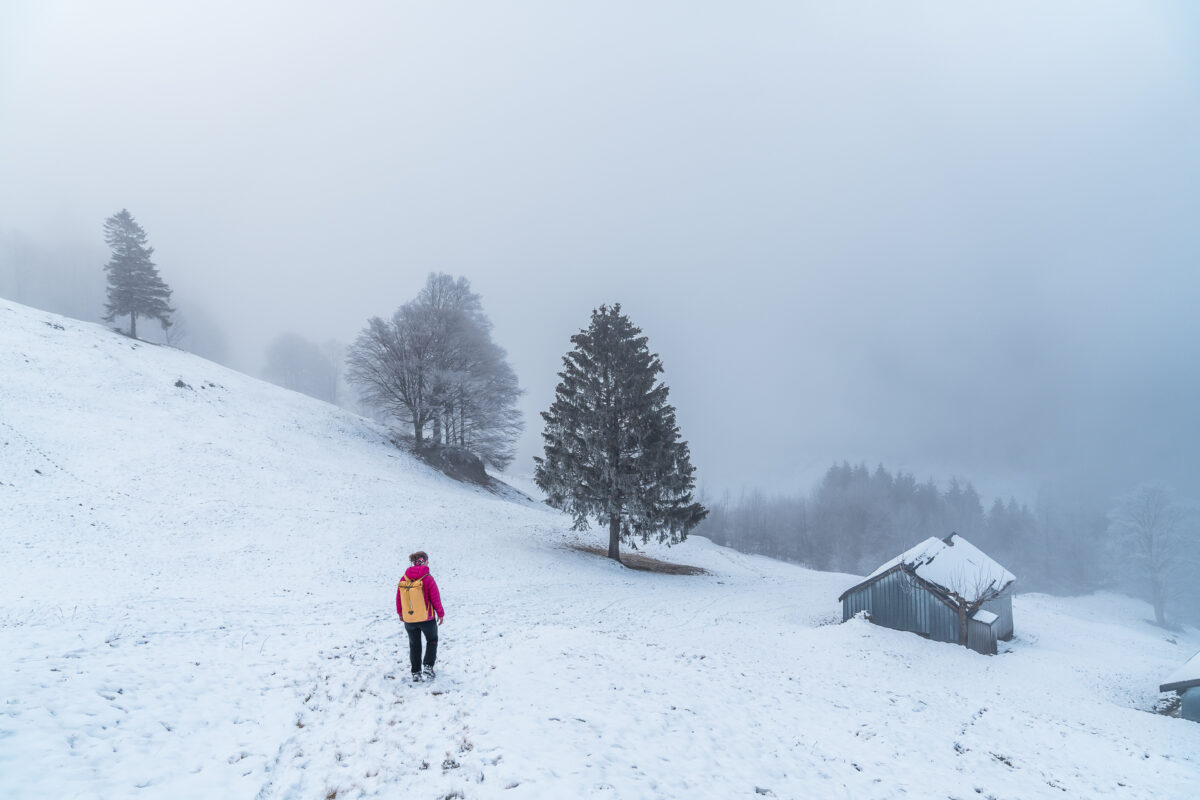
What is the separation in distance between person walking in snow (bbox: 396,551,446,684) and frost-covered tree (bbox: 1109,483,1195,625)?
8723cm

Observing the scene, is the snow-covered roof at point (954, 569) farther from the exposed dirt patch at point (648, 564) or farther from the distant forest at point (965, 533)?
the distant forest at point (965, 533)

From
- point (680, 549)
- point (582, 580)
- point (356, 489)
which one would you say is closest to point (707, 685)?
point (582, 580)

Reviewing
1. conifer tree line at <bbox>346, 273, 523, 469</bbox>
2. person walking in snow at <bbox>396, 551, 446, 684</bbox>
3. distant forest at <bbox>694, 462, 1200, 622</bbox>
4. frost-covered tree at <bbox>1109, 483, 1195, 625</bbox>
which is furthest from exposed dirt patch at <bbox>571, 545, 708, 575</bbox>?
frost-covered tree at <bbox>1109, 483, 1195, 625</bbox>

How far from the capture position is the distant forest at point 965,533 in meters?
66.1

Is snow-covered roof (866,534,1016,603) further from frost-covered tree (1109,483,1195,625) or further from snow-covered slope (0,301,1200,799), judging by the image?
frost-covered tree (1109,483,1195,625)

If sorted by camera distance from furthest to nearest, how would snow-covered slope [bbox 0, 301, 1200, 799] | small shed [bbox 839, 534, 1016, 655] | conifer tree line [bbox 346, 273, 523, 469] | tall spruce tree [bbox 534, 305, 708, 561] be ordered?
1. conifer tree line [bbox 346, 273, 523, 469]
2. tall spruce tree [bbox 534, 305, 708, 561]
3. small shed [bbox 839, 534, 1016, 655]
4. snow-covered slope [bbox 0, 301, 1200, 799]

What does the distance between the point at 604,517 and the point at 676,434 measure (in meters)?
6.29

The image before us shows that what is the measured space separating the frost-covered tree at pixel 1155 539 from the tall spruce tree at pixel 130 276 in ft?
370

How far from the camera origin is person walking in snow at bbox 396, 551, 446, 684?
31.8 ft

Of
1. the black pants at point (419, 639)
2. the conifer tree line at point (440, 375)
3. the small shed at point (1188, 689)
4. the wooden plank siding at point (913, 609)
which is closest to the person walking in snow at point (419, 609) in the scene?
the black pants at point (419, 639)

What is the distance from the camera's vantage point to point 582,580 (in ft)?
76.3

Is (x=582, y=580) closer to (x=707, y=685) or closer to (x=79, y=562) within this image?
(x=707, y=685)

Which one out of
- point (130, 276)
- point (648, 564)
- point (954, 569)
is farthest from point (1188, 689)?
point (130, 276)

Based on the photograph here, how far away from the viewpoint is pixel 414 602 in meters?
9.71
